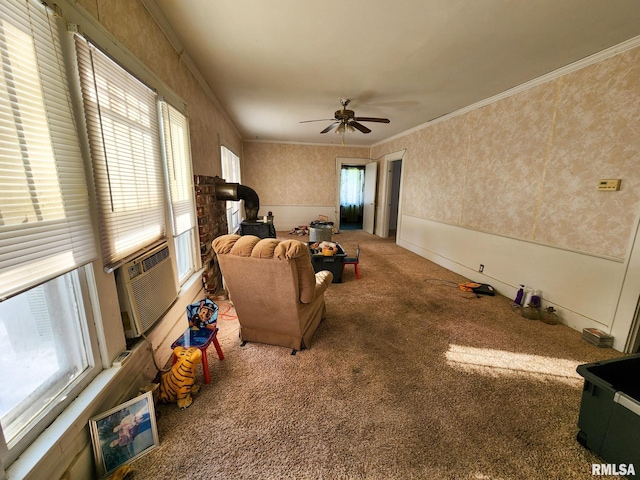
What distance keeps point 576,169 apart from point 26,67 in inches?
150

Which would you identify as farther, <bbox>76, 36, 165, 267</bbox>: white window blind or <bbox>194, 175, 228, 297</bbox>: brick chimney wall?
<bbox>194, 175, 228, 297</bbox>: brick chimney wall

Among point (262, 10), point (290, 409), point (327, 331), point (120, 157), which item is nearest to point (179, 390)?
point (290, 409)

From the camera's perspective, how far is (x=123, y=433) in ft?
3.78

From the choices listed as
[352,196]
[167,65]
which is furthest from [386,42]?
[352,196]

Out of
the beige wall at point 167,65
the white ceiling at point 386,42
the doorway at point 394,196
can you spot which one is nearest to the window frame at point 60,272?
the beige wall at point 167,65

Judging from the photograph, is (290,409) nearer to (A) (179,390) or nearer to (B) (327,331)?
(A) (179,390)

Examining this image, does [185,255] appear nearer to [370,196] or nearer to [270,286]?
[270,286]

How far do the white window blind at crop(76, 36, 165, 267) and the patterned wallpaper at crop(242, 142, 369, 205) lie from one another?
509cm

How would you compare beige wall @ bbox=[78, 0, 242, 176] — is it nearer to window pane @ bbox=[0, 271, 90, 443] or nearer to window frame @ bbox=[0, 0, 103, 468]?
window frame @ bbox=[0, 0, 103, 468]

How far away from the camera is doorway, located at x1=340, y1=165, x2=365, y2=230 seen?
8.33m

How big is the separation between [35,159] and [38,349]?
75cm

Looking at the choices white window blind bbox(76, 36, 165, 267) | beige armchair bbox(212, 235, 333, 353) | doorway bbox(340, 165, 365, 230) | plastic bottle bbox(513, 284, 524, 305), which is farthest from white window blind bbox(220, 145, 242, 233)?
plastic bottle bbox(513, 284, 524, 305)

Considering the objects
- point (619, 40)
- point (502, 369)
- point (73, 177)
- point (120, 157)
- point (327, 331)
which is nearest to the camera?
point (73, 177)

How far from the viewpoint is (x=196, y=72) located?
261cm
